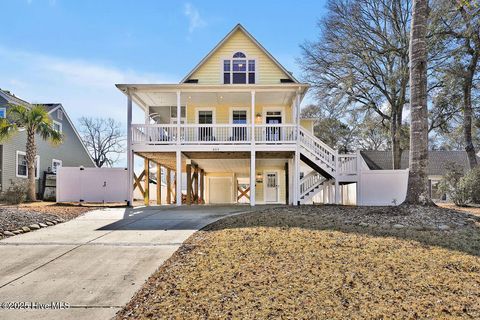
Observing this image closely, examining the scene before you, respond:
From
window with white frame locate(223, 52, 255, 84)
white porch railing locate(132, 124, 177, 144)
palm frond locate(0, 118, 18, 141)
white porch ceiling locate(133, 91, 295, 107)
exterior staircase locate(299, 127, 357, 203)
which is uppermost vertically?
window with white frame locate(223, 52, 255, 84)

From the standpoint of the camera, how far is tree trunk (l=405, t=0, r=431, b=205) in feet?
32.4

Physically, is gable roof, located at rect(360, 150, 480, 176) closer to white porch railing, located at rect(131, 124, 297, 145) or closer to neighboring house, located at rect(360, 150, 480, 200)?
neighboring house, located at rect(360, 150, 480, 200)

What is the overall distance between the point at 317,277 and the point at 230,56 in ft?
50.1

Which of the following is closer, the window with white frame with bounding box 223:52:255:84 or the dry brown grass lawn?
the dry brown grass lawn

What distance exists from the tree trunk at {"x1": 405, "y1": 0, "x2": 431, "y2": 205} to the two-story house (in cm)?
509

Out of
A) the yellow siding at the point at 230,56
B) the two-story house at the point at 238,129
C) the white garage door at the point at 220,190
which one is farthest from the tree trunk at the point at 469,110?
the white garage door at the point at 220,190

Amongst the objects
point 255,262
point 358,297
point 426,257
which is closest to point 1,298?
point 255,262

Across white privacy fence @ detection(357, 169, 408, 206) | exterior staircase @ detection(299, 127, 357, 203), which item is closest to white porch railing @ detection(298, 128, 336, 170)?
exterior staircase @ detection(299, 127, 357, 203)

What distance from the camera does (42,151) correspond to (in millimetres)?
23391

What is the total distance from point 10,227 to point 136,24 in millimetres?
9472

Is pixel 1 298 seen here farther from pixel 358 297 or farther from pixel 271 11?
pixel 271 11

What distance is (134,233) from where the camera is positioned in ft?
26.6

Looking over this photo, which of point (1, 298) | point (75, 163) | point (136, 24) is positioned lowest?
point (1, 298)

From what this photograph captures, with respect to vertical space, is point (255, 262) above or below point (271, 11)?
below
